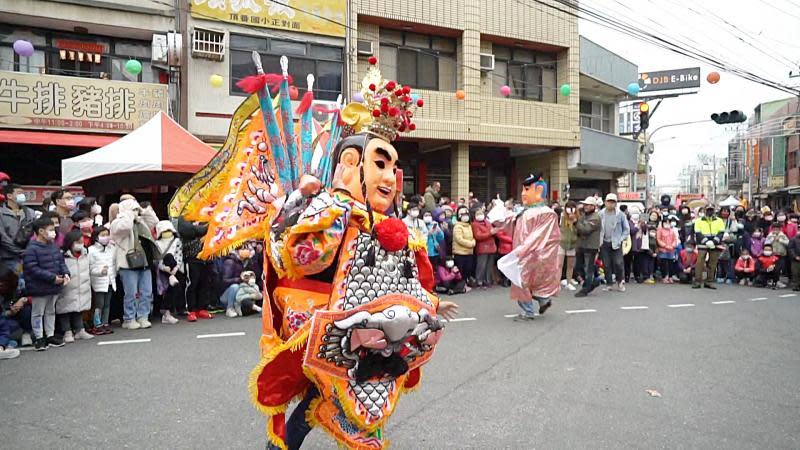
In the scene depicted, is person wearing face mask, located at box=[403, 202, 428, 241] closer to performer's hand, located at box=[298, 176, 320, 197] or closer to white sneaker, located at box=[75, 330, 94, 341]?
white sneaker, located at box=[75, 330, 94, 341]

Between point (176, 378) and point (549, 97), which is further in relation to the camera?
point (549, 97)

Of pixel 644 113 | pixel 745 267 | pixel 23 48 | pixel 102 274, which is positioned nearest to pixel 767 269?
pixel 745 267

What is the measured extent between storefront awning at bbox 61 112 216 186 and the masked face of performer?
6556 millimetres

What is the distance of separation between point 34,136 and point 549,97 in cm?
1424

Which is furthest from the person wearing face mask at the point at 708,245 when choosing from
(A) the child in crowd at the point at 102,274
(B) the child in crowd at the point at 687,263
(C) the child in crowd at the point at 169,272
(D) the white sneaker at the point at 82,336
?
(D) the white sneaker at the point at 82,336

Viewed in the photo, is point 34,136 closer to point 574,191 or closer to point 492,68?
point 492,68

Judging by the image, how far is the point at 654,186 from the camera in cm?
7325

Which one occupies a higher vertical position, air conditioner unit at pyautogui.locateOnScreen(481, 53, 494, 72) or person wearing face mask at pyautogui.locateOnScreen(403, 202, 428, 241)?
air conditioner unit at pyautogui.locateOnScreen(481, 53, 494, 72)

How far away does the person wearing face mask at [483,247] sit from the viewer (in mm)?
10820

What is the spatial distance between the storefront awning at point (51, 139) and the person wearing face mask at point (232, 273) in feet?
18.5

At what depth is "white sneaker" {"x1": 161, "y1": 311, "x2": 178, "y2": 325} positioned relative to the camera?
7666 millimetres

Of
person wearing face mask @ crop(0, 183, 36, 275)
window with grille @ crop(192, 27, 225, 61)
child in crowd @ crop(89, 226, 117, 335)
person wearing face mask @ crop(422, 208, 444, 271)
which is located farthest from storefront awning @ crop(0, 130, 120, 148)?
person wearing face mask @ crop(422, 208, 444, 271)

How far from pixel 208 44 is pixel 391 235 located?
12286mm

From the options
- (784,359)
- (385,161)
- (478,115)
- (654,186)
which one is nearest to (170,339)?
(385,161)
